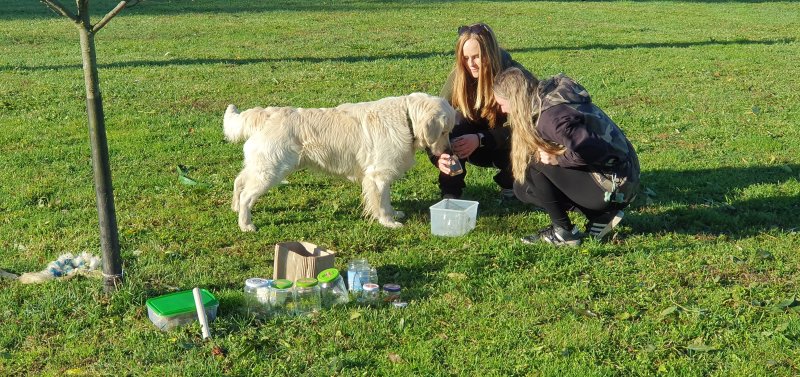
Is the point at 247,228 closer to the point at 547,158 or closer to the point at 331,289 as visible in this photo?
the point at 331,289

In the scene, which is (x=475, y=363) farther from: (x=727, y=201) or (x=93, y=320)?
(x=727, y=201)

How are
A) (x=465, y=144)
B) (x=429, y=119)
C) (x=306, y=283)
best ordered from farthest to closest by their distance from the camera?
1. (x=465, y=144)
2. (x=429, y=119)
3. (x=306, y=283)

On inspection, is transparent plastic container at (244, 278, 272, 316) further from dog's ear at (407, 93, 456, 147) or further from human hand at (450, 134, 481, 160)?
human hand at (450, 134, 481, 160)

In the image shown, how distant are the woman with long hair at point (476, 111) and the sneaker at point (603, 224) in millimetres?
1092

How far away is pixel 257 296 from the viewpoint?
4.53 meters

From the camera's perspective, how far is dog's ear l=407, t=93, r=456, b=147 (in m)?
5.85

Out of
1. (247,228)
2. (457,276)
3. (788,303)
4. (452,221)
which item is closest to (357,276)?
(457,276)

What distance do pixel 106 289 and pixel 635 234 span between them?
3.54 m

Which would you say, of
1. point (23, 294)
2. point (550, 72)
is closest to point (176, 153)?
point (23, 294)

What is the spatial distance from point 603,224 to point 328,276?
214cm

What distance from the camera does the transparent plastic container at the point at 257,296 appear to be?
447 cm

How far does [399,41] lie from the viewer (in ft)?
54.1

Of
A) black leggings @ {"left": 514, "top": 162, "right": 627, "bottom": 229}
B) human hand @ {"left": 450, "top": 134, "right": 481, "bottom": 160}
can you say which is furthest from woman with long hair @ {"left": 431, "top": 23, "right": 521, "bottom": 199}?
black leggings @ {"left": 514, "top": 162, "right": 627, "bottom": 229}

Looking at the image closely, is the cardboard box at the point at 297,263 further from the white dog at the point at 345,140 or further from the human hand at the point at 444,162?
the human hand at the point at 444,162
